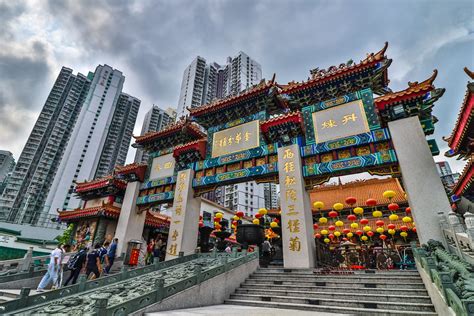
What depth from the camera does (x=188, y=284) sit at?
5871 millimetres

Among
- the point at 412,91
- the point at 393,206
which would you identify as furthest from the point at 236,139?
the point at 393,206

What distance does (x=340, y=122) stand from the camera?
11164 millimetres

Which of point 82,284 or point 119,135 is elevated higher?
point 119,135

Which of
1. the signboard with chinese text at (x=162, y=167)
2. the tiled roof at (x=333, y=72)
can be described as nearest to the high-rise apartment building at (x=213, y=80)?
the signboard with chinese text at (x=162, y=167)

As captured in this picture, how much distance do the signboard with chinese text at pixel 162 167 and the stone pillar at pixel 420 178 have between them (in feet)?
41.3

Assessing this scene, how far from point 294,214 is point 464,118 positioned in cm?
716

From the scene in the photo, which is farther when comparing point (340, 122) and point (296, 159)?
point (340, 122)

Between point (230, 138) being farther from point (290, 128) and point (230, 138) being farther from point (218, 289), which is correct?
point (218, 289)

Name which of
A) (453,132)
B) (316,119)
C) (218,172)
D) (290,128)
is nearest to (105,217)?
(218,172)

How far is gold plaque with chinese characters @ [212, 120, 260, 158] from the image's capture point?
43.7 feet

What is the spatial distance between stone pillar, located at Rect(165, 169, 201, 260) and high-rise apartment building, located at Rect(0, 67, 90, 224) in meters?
52.0

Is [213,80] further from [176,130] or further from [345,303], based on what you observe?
[345,303]

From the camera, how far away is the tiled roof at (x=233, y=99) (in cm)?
1341

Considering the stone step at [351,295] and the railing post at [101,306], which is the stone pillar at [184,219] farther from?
the railing post at [101,306]
